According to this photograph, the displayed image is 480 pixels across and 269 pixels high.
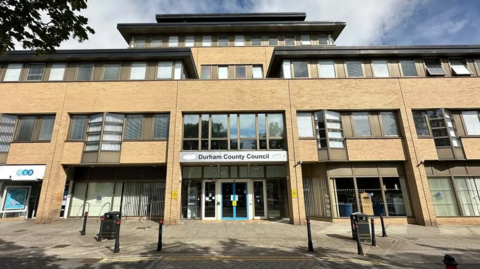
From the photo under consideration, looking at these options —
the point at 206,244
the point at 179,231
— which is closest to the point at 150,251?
the point at 206,244

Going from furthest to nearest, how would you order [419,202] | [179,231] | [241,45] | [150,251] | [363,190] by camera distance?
[241,45] < [363,190] < [419,202] < [179,231] < [150,251]

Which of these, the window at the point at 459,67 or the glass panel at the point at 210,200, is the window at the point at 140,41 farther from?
the window at the point at 459,67

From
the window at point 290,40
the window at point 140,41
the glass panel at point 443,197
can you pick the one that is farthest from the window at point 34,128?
the glass panel at point 443,197

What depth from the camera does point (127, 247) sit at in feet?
25.8

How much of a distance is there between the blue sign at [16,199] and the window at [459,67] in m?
29.0

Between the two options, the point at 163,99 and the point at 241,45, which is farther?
the point at 241,45

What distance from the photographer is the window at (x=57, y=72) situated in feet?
48.9

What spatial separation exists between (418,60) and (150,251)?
62.4 feet

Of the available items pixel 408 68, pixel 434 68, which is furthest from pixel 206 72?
pixel 434 68

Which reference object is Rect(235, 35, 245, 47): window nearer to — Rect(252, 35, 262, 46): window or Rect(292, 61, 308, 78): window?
Rect(252, 35, 262, 46): window

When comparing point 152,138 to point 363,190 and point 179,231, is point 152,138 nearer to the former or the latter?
point 179,231

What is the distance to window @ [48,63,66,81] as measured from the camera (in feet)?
48.9

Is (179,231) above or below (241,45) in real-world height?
below

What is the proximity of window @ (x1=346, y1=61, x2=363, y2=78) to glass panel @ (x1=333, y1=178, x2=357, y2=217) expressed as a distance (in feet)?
22.6
